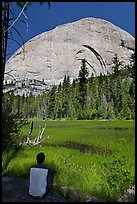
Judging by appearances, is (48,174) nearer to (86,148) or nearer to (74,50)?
(86,148)

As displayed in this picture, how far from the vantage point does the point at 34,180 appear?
94.9 inches

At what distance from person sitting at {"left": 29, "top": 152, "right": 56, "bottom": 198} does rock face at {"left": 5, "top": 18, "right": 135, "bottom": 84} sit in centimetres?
5423

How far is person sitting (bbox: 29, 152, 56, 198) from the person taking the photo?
2357 mm

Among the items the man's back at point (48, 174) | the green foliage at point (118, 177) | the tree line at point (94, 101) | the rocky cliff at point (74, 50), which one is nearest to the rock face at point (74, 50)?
the rocky cliff at point (74, 50)

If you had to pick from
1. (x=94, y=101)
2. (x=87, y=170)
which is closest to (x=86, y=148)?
(x=87, y=170)

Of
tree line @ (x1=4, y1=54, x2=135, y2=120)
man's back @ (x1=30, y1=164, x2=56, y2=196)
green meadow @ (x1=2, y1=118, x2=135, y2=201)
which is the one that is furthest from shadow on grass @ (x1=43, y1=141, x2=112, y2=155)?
tree line @ (x1=4, y1=54, x2=135, y2=120)

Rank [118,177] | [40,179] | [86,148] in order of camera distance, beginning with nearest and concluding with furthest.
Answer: [40,179] < [118,177] < [86,148]

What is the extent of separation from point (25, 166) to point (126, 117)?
23310 millimetres

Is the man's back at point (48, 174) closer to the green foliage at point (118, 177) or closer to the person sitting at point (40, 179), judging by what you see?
the person sitting at point (40, 179)

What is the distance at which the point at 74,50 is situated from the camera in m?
76.6

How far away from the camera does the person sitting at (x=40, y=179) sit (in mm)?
2357

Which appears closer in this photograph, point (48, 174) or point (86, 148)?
point (48, 174)

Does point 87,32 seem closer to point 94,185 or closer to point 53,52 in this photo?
point 53,52

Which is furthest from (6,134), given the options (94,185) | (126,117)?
(126,117)
